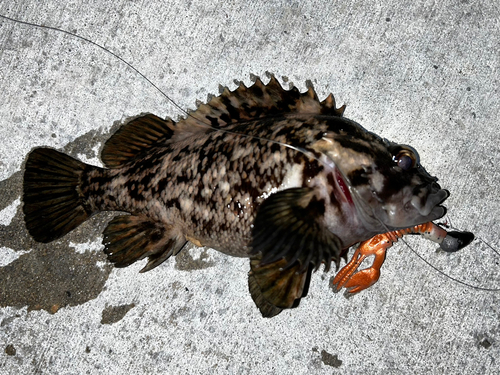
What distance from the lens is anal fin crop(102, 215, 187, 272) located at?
2.38 m

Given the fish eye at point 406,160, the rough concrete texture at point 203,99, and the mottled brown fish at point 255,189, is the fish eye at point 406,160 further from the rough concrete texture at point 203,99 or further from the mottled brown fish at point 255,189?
the rough concrete texture at point 203,99

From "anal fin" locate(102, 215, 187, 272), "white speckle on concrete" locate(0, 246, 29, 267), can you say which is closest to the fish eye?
"anal fin" locate(102, 215, 187, 272)

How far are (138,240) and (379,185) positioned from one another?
1.30m

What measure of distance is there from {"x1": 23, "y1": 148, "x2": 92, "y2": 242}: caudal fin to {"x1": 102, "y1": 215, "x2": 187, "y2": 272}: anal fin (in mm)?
290

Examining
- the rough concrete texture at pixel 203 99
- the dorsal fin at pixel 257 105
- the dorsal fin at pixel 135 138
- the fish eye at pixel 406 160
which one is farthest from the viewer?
the rough concrete texture at pixel 203 99

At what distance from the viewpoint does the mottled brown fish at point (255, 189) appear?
206cm

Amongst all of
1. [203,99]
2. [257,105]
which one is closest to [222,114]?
[257,105]

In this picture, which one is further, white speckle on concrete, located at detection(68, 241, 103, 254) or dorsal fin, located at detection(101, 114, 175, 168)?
white speckle on concrete, located at detection(68, 241, 103, 254)

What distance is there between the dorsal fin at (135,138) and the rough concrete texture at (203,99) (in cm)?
30

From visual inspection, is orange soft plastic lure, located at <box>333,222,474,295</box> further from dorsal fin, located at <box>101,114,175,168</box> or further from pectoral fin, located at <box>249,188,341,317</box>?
dorsal fin, located at <box>101,114,175,168</box>

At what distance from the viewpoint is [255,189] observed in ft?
6.94

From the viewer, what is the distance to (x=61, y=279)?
2.69 meters

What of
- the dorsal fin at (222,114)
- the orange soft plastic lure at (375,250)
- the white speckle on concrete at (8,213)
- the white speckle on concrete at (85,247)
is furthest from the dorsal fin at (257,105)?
the white speckle on concrete at (8,213)

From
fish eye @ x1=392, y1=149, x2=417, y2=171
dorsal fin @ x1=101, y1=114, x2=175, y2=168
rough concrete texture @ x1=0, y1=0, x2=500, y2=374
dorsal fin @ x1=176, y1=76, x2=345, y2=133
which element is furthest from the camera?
rough concrete texture @ x1=0, y1=0, x2=500, y2=374
